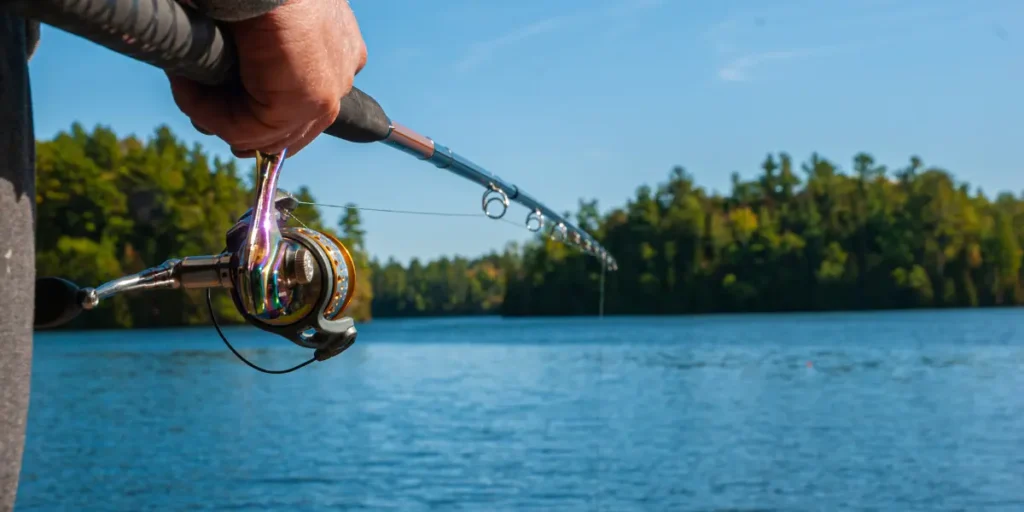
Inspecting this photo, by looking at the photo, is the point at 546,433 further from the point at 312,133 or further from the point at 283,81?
the point at 283,81

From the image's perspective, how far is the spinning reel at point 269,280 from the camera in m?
1.27

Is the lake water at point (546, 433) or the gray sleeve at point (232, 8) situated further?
the lake water at point (546, 433)

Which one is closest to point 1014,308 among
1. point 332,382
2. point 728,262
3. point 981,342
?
point 728,262

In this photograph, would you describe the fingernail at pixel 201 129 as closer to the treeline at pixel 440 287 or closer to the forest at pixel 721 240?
the forest at pixel 721 240

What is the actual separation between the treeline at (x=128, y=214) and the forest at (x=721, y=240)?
14 cm

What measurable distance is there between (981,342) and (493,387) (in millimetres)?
25195

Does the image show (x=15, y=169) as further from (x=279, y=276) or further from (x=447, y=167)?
(x=447, y=167)

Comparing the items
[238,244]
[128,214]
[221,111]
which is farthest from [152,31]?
[128,214]

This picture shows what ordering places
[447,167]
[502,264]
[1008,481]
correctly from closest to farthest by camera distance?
1. [447,167]
2. [1008,481]
3. [502,264]

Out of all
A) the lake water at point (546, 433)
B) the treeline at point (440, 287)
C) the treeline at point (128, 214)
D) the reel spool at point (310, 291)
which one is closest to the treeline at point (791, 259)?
the treeline at point (128, 214)

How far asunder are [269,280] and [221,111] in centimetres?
19

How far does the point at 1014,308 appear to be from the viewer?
9938 centimetres

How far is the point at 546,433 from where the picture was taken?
944 inches

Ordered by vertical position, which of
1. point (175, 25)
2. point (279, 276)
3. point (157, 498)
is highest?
point (175, 25)
